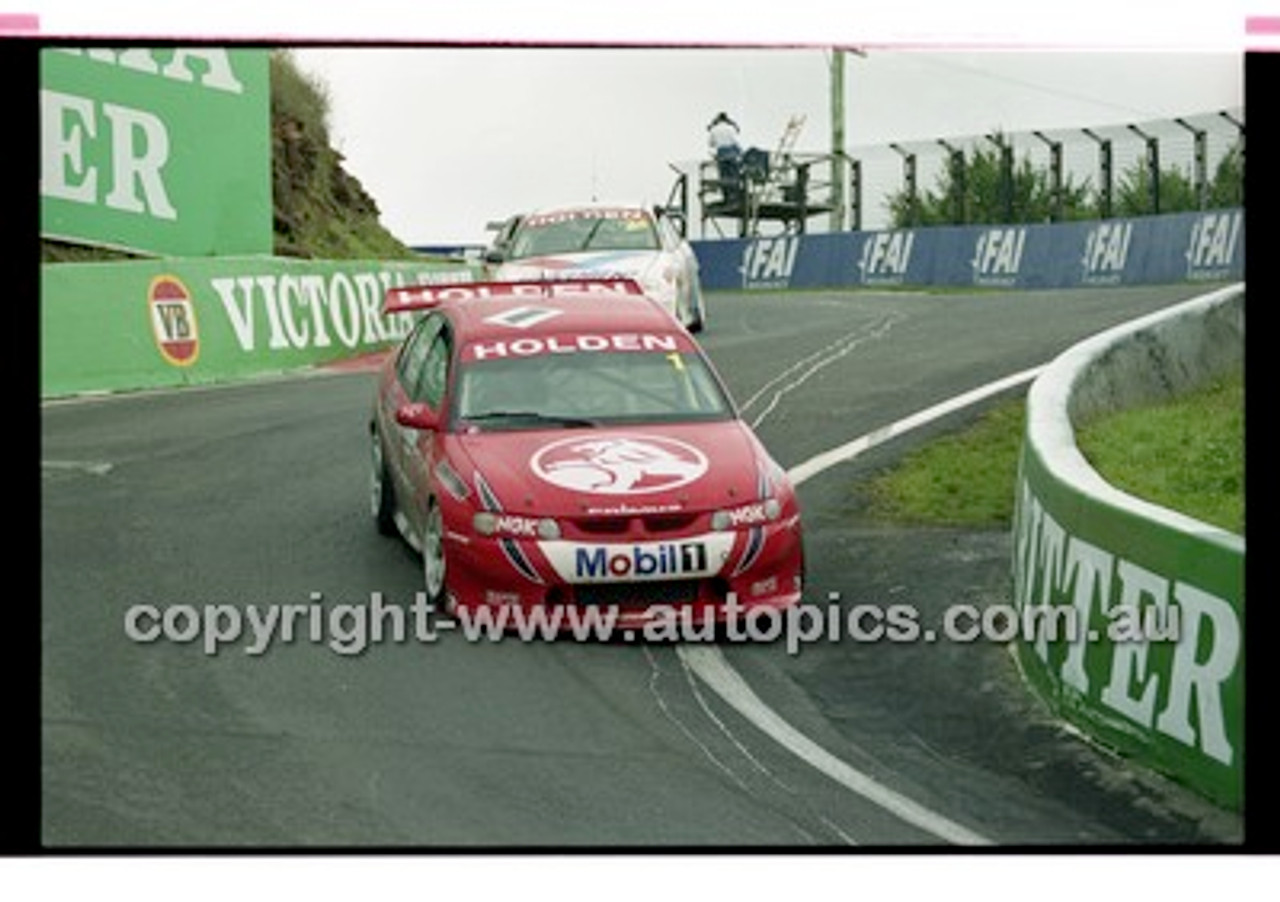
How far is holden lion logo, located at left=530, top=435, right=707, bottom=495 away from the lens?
8898 mm

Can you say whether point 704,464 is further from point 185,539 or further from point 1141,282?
point 1141,282

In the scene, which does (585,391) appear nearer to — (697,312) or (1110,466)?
(1110,466)

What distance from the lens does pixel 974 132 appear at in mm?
9023

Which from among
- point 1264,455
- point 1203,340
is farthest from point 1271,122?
point 1203,340

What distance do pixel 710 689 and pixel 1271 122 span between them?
2917 millimetres

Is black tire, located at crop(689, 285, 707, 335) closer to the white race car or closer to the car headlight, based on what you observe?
the white race car

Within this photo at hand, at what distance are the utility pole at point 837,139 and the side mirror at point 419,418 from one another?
84.3 inches

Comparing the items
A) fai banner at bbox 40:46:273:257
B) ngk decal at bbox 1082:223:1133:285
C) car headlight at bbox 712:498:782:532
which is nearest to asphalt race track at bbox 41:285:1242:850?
car headlight at bbox 712:498:782:532

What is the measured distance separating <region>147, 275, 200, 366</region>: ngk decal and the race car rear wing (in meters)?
6.27

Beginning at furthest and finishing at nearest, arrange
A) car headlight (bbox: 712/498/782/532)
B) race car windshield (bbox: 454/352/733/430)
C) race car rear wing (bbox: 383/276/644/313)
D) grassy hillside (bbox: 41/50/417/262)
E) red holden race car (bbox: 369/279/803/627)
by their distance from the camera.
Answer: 1. grassy hillside (bbox: 41/50/417/262)
2. race car rear wing (bbox: 383/276/644/313)
3. race car windshield (bbox: 454/352/733/430)
4. car headlight (bbox: 712/498/782/532)
5. red holden race car (bbox: 369/279/803/627)

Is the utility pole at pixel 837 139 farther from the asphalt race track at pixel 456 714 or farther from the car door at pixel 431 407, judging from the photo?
the car door at pixel 431 407

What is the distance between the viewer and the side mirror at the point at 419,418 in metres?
9.53

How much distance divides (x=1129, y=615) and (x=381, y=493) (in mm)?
4425

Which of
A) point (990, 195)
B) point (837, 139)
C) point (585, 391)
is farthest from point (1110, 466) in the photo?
point (585, 391)
